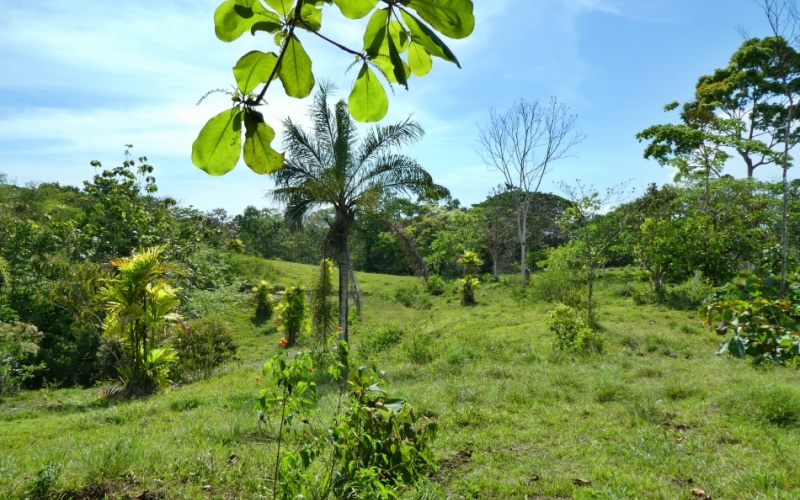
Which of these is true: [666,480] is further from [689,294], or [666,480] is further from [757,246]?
[757,246]

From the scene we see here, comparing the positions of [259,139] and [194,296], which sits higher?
[259,139]

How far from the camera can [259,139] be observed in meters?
0.48

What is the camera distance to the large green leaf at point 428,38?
351 millimetres

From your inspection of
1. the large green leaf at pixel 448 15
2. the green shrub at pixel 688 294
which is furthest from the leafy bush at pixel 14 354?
the green shrub at pixel 688 294

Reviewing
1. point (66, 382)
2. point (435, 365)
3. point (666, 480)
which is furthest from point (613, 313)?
point (66, 382)

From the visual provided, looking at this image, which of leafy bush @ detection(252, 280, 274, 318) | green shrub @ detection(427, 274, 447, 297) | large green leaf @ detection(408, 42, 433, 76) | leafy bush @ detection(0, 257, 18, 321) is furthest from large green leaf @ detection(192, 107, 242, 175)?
green shrub @ detection(427, 274, 447, 297)

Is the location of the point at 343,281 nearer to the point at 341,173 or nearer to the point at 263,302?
the point at 341,173

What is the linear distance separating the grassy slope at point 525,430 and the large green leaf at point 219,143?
167cm

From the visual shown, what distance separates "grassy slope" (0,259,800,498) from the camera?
2602mm

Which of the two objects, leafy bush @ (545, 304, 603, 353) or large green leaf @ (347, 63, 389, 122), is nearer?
large green leaf @ (347, 63, 389, 122)

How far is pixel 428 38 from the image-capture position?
0.39 m

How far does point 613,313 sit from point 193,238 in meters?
10.5

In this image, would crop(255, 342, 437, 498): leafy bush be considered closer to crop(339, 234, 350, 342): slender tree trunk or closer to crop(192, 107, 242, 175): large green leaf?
crop(192, 107, 242, 175): large green leaf

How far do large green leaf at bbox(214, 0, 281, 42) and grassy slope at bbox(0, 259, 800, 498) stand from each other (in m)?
1.71
